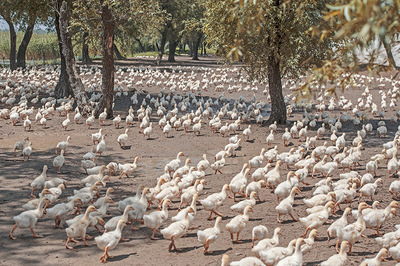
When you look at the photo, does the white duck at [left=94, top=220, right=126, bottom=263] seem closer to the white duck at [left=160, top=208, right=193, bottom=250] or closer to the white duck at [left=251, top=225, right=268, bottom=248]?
the white duck at [left=160, top=208, right=193, bottom=250]

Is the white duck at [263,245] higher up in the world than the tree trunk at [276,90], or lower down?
lower down

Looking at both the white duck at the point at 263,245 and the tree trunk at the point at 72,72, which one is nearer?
the white duck at the point at 263,245

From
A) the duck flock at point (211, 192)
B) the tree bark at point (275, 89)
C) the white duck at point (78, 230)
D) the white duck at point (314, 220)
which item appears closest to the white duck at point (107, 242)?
the duck flock at point (211, 192)

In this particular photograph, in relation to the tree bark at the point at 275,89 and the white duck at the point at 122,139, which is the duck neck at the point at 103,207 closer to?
the white duck at the point at 122,139

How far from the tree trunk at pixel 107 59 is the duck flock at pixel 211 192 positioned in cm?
93

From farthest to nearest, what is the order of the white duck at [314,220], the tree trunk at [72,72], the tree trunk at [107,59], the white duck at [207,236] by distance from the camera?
the tree trunk at [72,72] → the tree trunk at [107,59] → the white duck at [314,220] → the white duck at [207,236]

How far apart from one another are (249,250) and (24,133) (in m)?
13.8

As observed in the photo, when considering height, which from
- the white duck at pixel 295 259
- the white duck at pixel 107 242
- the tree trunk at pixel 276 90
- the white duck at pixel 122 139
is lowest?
the white duck at pixel 107 242

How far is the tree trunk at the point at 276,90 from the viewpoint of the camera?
21141 mm

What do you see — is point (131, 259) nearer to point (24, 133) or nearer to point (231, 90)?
point (24, 133)

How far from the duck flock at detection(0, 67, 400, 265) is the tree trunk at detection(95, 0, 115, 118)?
93cm

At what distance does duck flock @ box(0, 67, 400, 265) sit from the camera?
8523 millimetres

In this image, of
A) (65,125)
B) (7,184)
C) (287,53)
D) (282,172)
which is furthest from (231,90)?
(7,184)

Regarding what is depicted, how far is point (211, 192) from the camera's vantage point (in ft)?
40.5
